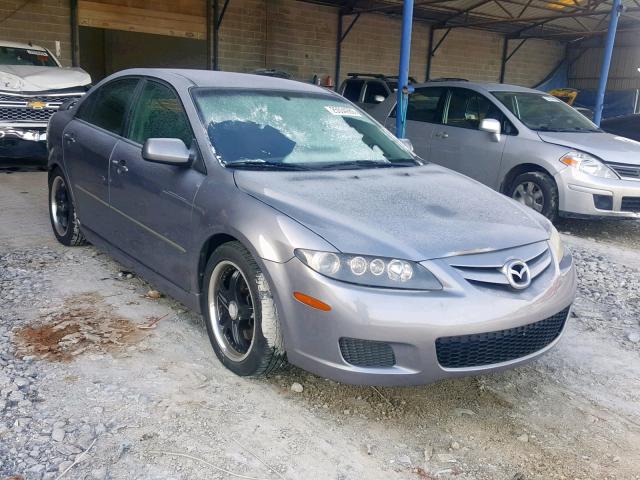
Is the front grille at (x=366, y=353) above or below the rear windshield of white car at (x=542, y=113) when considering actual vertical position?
below

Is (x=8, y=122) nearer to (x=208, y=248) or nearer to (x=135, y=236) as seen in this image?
(x=135, y=236)

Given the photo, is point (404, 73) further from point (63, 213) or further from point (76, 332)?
point (76, 332)

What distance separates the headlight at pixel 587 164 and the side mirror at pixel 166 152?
4.72 metres

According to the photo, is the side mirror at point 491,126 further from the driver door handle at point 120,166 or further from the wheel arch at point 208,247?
the wheel arch at point 208,247

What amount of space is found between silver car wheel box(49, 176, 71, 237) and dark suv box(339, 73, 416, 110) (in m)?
6.25

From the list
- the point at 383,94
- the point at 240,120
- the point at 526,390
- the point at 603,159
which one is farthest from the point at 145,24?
the point at 526,390

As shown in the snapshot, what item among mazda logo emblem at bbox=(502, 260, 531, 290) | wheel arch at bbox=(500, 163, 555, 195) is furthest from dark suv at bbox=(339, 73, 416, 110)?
mazda logo emblem at bbox=(502, 260, 531, 290)

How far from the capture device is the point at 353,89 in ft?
36.2

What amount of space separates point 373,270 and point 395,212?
1.53 ft

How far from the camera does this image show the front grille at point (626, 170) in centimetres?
659

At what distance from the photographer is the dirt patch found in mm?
3412

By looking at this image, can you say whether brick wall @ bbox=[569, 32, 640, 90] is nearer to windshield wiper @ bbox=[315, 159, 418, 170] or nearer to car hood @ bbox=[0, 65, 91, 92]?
car hood @ bbox=[0, 65, 91, 92]

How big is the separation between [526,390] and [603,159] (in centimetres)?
416

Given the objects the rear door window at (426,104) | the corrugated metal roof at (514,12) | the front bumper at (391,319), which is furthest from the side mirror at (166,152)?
the corrugated metal roof at (514,12)
